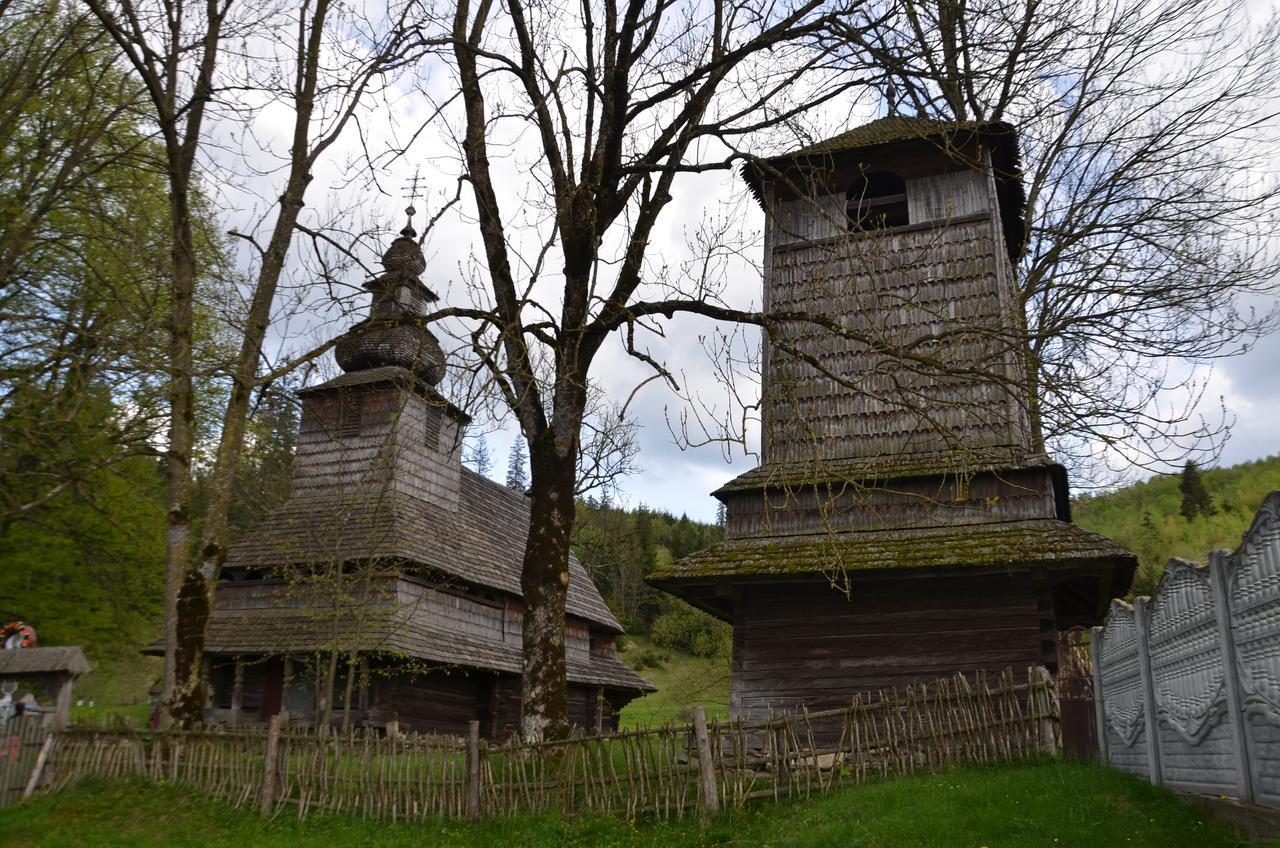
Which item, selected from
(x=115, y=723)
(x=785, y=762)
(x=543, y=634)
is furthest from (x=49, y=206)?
(x=785, y=762)

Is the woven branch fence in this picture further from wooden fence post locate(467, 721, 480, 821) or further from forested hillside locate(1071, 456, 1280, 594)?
forested hillside locate(1071, 456, 1280, 594)

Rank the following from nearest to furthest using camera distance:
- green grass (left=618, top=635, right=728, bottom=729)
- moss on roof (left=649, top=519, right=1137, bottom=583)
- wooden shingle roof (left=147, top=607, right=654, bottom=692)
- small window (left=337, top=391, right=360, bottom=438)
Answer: moss on roof (left=649, top=519, right=1137, bottom=583), wooden shingle roof (left=147, top=607, right=654, bottom=692), small window (left=337, top=391, right=360, bottom=438), green grass (left=618, top=635, right=728, bottom=729)

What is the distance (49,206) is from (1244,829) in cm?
1388

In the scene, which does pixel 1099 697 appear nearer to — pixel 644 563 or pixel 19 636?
pixel 19 636

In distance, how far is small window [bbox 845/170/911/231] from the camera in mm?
14805

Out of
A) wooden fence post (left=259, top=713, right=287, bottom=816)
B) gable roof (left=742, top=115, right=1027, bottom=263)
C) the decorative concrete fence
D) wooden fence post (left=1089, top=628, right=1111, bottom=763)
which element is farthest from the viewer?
gable roof (left=742, top=115, right=1027, bottom=263)

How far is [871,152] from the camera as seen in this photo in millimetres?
14688

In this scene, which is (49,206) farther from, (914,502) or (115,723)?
(914,502)

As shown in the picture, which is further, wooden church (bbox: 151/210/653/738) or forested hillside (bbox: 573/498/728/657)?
forested hillside (bbox: 573/498/728/657)

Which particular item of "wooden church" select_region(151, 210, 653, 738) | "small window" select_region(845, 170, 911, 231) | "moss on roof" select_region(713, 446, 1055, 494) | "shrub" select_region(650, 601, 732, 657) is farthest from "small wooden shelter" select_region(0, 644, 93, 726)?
Result: "shrub" select_region(650, 601, 732, 657)

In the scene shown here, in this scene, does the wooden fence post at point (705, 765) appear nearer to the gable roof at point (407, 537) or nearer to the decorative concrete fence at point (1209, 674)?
→ the decorative concrete fence at point (1209, 674)

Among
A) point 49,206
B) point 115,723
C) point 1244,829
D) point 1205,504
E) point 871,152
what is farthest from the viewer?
point 1205,504

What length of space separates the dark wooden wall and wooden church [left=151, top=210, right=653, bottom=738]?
670 cm

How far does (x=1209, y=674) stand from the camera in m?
5.55
